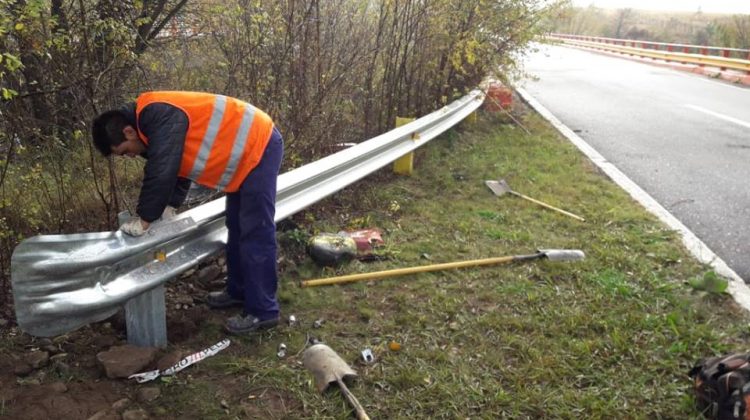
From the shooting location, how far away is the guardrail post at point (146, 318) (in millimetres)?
2701

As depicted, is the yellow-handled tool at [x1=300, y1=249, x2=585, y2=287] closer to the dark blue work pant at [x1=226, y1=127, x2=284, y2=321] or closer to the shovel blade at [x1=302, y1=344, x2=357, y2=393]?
the dark blue work pant at [x1=226, y1=127, x2=284, y2=321]

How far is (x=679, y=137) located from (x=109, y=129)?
7.76m


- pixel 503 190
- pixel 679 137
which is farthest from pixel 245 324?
pixel 679 137

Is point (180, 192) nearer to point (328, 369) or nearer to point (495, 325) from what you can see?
point (328, 369)

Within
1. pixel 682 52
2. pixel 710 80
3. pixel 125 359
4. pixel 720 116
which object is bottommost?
pixel 125 359

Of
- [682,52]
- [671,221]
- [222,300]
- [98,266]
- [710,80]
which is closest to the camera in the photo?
[98,266]

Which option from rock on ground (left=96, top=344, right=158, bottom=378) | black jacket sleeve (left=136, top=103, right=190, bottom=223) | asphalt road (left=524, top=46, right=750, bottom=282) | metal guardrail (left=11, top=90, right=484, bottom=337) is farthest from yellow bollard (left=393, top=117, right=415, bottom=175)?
rock on ground (left=96, top=344, right=158, bottom=378)

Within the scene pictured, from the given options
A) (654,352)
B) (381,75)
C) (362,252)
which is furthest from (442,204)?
(654,352)

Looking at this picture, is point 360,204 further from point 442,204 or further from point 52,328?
point 52,328

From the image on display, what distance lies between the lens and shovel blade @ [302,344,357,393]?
266 cm

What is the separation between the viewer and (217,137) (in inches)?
113

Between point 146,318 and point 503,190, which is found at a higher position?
point 146,318

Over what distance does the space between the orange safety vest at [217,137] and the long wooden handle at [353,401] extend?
112cm

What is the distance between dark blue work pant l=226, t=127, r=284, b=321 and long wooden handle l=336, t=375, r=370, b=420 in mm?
687
